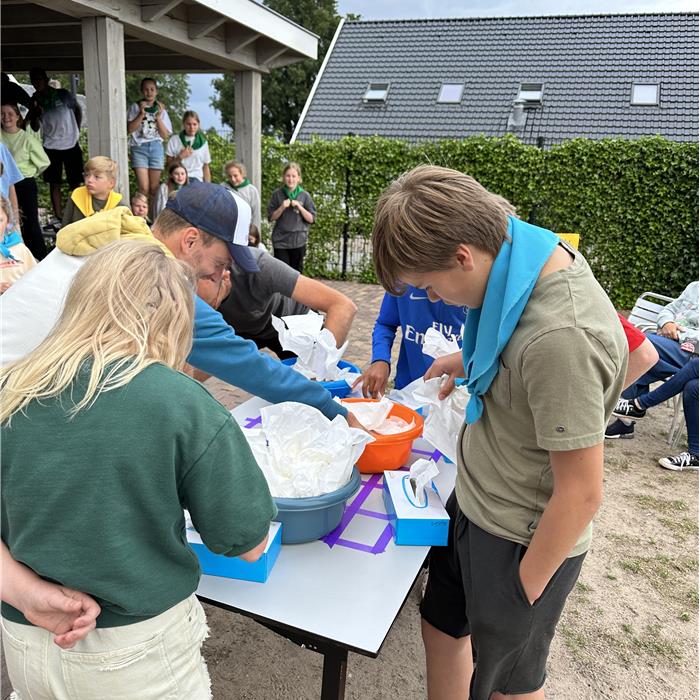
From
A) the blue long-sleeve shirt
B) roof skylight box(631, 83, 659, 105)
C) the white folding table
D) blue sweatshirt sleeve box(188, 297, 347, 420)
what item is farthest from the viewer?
roof skylight box(631, 83, 659, 105)

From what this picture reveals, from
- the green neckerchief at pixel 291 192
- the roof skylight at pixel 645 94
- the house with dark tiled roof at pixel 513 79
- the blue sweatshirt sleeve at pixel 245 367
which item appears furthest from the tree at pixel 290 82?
the blue sweatshirt sleeve at pixel 245 367

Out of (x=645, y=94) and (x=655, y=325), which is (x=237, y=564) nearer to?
(x=655, y=325)

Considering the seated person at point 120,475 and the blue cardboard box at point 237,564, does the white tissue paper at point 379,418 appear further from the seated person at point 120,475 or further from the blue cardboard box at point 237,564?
the seated person at point 120,475

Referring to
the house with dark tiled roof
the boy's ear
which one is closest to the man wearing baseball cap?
the boy's ear

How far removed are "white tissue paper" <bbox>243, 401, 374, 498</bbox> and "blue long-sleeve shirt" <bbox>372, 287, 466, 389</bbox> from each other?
82cm

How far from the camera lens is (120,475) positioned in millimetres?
954

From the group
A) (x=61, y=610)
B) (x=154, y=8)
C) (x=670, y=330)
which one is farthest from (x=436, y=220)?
(x=154, y=8)

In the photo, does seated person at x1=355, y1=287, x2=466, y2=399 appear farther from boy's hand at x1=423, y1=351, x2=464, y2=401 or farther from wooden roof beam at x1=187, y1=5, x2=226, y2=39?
wooden roof beam at x1=187, y1=5, x2=226, y2=39

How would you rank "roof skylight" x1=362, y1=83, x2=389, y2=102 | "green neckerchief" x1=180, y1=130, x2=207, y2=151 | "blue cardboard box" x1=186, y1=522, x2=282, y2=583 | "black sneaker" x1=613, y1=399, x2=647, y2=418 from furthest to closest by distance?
1. "roof skylight" x1=362, y1=83, x2=389, y2=102
2. "green neckerchief" x1=180, y1=130, x2=207, y2=151
3. "black sneaker" x1=613, y1=399, x2=647, y2=418
4. "blue cardboard box" x1=186, y1=522, x2=282, y2=583

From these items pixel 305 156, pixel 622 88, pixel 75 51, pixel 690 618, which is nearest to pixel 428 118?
pixel 622 88

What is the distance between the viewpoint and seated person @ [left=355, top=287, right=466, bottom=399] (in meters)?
2.35

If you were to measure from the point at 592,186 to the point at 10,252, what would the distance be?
7372mm

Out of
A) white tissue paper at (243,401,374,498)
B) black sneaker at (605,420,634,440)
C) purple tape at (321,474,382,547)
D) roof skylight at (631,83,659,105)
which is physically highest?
roof skylight at (631,83,659,105)

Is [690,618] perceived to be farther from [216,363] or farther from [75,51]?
[75,51]
